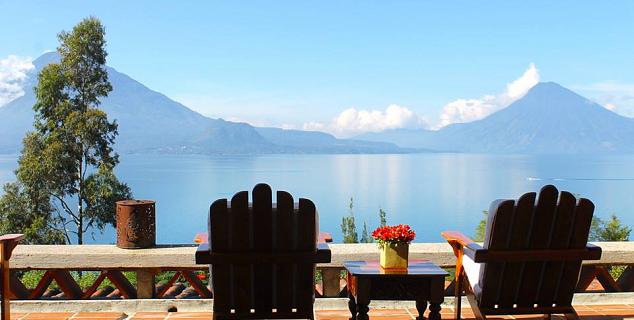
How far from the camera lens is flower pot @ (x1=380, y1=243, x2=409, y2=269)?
3287 mm

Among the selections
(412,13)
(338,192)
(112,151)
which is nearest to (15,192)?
(112,151)

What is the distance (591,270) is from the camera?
444cm

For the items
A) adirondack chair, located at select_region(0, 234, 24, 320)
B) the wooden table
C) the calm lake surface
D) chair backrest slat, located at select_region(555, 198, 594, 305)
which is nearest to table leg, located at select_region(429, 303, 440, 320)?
the wooden table

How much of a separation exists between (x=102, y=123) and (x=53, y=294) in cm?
2027

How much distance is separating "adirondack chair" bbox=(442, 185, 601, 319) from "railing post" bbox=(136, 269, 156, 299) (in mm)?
2184

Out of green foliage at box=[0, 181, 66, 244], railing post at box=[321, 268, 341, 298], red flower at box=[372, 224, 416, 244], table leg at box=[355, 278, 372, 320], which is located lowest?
green foliage at box=[0, 181, 66, 244]

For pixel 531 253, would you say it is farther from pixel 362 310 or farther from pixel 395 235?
pixel 362 310

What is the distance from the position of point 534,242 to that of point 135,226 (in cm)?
262

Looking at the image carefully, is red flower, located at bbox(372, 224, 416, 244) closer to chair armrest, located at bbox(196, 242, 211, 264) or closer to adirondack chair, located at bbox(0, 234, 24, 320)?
chair armrest, located at bbox(196, 242, 211, 264)

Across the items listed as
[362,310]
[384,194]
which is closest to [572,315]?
[362,310]

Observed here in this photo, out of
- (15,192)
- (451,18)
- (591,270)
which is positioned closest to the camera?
(591,270)

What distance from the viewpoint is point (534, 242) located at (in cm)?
323

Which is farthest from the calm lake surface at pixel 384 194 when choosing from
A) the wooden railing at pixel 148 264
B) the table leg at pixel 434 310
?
the table leg at pixel 434 310

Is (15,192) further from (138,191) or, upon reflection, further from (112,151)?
(138,191)
